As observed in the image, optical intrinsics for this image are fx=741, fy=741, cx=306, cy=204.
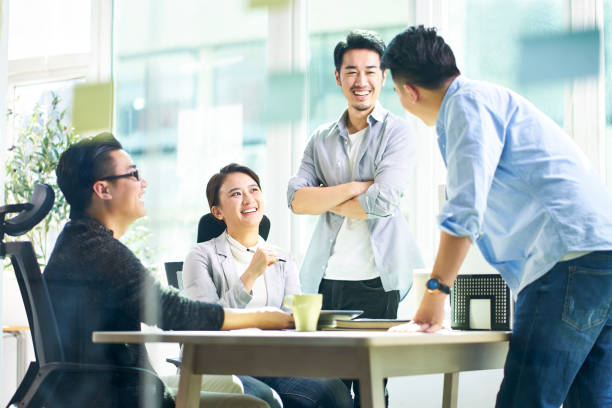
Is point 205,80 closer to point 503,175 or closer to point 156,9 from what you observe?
point 156,9

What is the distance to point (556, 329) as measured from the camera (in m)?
1.08

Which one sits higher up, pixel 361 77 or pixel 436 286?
pixel 361 77

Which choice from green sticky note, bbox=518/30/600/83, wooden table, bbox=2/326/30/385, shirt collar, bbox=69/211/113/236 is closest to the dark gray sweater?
shirt collar, bbox=69/211/113/236

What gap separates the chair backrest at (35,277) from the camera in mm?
1131

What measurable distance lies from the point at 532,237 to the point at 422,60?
0.35 meters

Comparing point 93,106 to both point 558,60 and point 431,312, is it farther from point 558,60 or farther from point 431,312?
point 558,60

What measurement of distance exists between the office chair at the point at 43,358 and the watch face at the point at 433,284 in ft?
1.49

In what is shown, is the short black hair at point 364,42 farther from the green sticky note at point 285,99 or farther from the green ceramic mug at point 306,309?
the green ceramic mug at point 306,309

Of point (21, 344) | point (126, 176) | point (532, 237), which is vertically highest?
point (126, 176)

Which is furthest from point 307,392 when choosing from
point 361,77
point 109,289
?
point 361,77

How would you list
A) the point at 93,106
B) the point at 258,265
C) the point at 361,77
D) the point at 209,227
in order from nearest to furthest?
the point at 93,106 → the point at 258,265 → the point at 209,227 → the point at 361,77

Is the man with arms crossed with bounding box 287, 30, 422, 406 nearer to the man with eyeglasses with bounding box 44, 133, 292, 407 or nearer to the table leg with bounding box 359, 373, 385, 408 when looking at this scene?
the man with eyeglasses with bounding box 44, 133, 292, 407

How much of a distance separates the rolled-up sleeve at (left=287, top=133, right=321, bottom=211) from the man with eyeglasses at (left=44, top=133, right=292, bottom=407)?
0.76m

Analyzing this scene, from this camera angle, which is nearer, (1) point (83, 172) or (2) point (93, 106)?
(2) point (93, 106)
